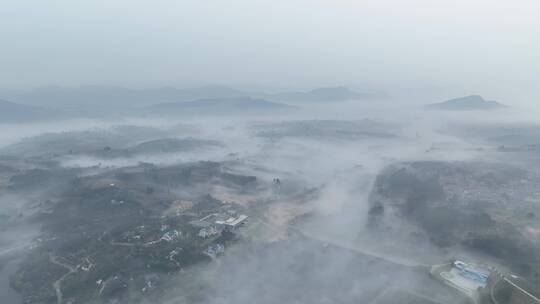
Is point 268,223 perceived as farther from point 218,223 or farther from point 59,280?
point 59,280

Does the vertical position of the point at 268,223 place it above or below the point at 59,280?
above

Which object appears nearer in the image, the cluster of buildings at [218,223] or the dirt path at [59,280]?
the dirt path at [59,280]

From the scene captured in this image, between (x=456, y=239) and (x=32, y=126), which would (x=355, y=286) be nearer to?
(x=456, y=239)

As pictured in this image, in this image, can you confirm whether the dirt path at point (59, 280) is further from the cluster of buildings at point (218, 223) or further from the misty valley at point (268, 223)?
the cluster of buildings at point (218, 223)

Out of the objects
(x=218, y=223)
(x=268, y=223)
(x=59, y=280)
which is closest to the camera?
(x=59, y=280)

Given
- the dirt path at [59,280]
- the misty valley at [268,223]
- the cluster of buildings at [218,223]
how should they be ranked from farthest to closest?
the cluster of buildings at [218,223]
the misty valley at [268,223]
the dirt path at [59,280]

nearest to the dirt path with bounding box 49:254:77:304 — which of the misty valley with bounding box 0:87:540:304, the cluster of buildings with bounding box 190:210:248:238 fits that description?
the misty valley with bounding box 0:87:540:304

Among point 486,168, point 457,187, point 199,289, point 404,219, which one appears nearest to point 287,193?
point 404,219

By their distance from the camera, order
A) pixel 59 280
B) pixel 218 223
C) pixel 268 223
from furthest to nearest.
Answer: pixel 268 223, pixel 218 223, pixel 59 280

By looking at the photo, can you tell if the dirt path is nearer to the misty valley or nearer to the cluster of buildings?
the misty valley

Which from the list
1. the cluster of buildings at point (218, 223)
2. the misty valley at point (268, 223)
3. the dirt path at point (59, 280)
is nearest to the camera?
the dirt path at point (59, 280)

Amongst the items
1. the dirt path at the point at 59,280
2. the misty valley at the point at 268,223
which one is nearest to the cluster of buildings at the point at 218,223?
the misty valley at the point at 268,223

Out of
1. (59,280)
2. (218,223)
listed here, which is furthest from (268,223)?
(59,280)
